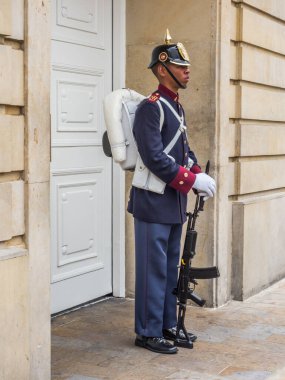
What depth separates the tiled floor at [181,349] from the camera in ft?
16.2

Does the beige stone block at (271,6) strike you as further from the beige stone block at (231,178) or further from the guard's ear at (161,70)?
the guard's ear at (161,70)

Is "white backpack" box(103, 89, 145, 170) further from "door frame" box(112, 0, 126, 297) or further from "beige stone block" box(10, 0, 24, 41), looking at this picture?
"door frame" box(112, 0, 126, 297)

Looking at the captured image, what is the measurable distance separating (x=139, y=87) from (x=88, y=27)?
0.70 metres

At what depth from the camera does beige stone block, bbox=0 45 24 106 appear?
4152mm

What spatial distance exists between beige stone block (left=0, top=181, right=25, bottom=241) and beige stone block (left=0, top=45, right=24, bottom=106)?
1.41 ft

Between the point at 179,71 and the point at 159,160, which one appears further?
the point at 179,71

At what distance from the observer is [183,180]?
16.9 feet

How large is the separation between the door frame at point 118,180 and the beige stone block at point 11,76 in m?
2.45

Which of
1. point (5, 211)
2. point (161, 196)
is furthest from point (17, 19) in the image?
point (161, 196)

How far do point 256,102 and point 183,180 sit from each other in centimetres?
246

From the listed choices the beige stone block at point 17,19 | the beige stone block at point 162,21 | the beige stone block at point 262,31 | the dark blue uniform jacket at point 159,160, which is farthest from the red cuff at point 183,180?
the beige stone block at point 262,31

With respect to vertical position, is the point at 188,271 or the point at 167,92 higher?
the point at 167,92

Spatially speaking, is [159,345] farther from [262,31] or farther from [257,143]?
[262,31]

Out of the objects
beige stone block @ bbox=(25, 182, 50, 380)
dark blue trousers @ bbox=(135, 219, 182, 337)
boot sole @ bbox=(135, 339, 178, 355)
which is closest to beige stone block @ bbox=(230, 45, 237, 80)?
dark blue trousers @ bbox=(135, 219, 182, 337)
